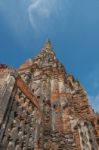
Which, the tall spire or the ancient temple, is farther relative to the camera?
the tall spire

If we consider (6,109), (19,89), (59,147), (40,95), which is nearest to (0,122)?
(6,109)

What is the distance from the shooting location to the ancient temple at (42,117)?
9.94m

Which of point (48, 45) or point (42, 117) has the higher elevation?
point (48, 45)

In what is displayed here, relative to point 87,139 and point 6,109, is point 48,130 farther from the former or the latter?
point 6,109

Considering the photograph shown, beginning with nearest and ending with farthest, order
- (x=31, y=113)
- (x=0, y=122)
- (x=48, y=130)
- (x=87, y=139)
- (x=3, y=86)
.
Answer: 1. (x=0, y=122)
2. (x=3, y=86)
3. (x=31, y=113)
4. (x=48, y=130)
5. (x=87, y=139)

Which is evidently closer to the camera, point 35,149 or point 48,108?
point 35,149

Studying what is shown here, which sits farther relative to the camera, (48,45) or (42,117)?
(48,45)

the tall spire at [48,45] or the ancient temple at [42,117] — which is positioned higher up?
the tall spire at [48,45]

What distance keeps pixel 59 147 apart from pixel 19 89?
13.5 ft

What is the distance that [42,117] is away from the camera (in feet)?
45.8

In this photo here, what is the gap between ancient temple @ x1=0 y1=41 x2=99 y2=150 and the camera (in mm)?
9938

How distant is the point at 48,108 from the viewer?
1556cm

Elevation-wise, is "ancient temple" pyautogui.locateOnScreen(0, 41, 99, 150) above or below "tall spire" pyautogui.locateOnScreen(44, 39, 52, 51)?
below

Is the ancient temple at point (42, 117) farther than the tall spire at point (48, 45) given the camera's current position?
No
